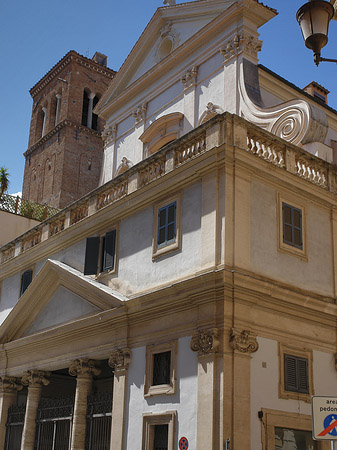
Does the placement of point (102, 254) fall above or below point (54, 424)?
above

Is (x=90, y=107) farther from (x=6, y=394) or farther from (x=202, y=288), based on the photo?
(x=202, y=288)

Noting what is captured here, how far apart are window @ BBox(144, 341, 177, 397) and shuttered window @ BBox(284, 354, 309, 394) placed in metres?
2.45

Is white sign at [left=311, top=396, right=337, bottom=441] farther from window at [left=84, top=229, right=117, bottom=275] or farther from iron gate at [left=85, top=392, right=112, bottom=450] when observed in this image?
window at [left=84, top=229, right=117, bottom=275]

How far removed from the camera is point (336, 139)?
68.2 ft

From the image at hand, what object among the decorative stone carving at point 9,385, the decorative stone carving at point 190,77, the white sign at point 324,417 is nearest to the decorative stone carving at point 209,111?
the decorative stone carving at point 190,77

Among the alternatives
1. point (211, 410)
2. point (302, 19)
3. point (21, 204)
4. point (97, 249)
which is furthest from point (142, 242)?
point (21, 204)

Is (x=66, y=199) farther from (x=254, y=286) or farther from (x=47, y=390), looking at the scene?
(x=254, y=286)

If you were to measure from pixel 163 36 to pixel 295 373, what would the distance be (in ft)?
45.3

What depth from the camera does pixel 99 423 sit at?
52.9 feet

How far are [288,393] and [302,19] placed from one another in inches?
335

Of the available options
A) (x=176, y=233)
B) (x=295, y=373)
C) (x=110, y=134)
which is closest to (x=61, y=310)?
(x=176, y=233)

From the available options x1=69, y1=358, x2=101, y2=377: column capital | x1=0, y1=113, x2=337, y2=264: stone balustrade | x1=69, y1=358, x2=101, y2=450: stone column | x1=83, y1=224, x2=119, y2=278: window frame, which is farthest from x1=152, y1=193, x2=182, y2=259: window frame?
x1=69, y1=358, x2=101, y2=450: stone column

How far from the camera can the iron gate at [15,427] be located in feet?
62.3

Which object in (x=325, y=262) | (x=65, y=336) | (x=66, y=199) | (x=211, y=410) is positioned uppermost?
(x=66, y=199)
